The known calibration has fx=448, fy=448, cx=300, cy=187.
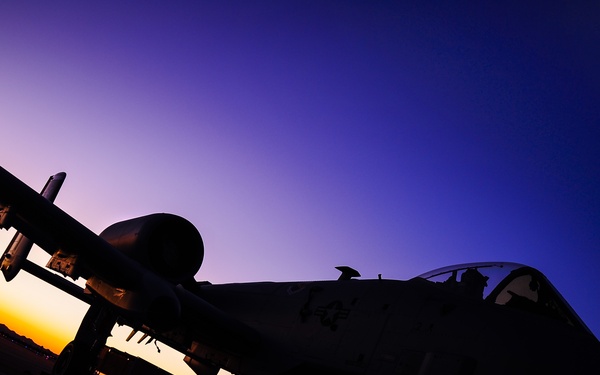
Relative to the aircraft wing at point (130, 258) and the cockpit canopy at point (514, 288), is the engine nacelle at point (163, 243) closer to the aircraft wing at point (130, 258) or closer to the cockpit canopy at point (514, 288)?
the aircraft wing at point (130, 258)

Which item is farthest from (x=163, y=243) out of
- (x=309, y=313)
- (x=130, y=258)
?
(x=309, y=313)

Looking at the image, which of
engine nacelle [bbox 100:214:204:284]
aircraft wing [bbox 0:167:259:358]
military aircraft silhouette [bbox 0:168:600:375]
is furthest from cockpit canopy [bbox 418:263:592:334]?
engine nacelle [bbox 100:214:204:284]

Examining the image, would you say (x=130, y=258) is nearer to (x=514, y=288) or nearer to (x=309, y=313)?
(x=309, y=313)

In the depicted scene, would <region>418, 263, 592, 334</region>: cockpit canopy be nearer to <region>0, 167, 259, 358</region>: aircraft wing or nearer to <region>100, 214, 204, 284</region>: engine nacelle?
<region>0, 167, 259, 358</region>: aircraft wing

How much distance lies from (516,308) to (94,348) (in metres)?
5.95

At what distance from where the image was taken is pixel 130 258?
20.5ft

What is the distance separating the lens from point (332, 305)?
685cm

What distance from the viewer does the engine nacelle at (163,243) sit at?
6395 millimetres

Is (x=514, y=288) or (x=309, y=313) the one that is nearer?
(x=514, y=288)

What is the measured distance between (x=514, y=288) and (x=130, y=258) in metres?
5.05

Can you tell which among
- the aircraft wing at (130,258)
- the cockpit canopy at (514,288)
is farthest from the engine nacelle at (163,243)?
the cockpit canopy at (514,288)

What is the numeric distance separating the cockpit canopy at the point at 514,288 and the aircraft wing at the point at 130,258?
337 cm

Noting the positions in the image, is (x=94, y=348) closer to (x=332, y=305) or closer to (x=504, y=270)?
(x=332, y=305)

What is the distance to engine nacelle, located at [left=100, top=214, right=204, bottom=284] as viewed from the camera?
21.0 feet
